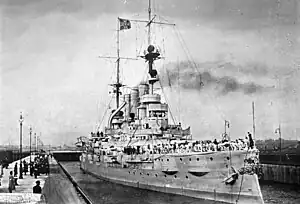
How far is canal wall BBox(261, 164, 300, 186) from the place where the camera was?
21033 millimetres

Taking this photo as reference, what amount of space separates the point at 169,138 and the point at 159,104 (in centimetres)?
215

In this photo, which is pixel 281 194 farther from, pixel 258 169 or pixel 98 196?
pixel 98 196

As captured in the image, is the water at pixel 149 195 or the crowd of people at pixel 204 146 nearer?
the crowd of people at pixel 204 146

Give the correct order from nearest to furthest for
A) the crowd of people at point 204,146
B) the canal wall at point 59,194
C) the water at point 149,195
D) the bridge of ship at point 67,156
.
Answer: the canal wall at point 59,194 < the crowd of people at point 204,146 < the water at point 149,195 < the bridge of ship at point 67,156

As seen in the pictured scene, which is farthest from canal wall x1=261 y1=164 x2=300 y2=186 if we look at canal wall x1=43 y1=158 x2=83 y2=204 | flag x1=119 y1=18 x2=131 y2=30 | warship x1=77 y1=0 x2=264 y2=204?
flag x1=119 y1=18 x2=131 y2=30

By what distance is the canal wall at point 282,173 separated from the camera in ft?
69.0

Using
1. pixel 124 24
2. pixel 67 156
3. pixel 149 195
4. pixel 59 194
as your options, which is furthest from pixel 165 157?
pixel 67 156

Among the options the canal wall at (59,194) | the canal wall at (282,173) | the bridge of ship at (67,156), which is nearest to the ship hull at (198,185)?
the canal wall at (59,194)

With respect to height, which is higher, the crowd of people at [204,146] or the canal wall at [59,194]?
the crowd of people at [204,146]

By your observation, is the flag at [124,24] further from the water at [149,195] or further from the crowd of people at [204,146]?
the water at [149,195]

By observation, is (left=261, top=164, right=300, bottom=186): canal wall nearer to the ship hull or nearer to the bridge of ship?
the ship hull

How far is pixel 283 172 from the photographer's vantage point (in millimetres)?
22312

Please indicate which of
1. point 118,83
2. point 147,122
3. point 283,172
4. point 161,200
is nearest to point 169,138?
point 147,122

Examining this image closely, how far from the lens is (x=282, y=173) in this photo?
22.4 meters
